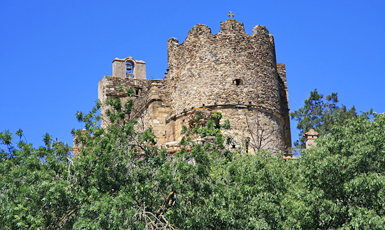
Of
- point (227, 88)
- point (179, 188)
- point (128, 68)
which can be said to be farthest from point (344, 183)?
point (128, 68)

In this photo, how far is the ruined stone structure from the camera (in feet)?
74.3

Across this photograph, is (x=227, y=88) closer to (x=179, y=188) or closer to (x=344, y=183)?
(x=344, y=183)

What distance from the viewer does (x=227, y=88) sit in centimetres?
2281

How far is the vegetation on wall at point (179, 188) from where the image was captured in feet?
36.8

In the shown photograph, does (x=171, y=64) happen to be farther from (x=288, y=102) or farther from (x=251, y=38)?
(x=288, y=102)

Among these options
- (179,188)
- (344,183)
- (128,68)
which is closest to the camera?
(179,188)

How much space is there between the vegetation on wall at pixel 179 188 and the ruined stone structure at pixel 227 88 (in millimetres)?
8337

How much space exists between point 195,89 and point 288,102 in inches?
187

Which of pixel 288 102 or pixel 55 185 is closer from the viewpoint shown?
pixel 55 185

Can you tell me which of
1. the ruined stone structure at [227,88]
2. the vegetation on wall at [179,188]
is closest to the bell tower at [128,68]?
the ruined stone structure at [227,88]

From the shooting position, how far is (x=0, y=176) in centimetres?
1243

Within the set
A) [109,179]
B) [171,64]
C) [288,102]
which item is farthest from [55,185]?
[288,102]

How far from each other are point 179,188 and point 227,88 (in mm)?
11028

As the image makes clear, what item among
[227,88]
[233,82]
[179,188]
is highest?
[233,82]
